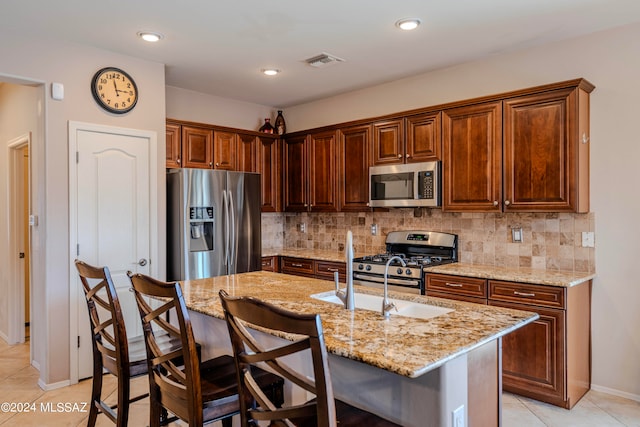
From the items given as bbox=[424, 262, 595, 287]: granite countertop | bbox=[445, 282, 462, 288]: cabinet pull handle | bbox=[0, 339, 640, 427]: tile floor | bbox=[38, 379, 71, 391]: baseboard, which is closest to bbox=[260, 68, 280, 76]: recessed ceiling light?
bbox=[424, 262, 595, 287]: granite countertop

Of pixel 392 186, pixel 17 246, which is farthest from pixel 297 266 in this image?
pixel 17 246

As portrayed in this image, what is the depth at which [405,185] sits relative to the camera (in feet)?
13.3

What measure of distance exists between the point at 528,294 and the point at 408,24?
2033 millimetres

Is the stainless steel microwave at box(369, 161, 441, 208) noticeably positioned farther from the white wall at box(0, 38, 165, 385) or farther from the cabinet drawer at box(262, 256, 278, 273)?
the white wall at box(0, 38, 165, 385)

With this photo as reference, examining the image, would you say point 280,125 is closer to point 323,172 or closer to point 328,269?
point 323,172

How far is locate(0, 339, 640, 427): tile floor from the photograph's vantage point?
2785mm

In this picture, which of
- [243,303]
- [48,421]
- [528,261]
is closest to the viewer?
[243,303]

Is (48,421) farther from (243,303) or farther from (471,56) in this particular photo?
(471,56)

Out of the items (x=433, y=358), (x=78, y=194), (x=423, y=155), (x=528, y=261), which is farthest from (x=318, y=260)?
(x=433, y=358)

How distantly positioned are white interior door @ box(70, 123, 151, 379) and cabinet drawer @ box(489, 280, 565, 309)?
280cm

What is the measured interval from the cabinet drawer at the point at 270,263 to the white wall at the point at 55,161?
6.38ft

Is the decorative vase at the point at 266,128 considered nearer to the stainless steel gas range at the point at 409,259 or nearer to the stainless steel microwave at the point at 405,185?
the stainless steel microwave at the point at 405,185

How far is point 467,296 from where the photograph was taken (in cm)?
333

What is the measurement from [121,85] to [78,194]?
3.13ft
